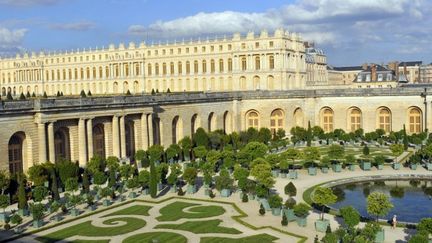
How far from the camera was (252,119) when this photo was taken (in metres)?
71.0

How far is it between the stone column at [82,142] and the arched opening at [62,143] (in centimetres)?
105

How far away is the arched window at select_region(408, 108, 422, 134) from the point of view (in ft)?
213

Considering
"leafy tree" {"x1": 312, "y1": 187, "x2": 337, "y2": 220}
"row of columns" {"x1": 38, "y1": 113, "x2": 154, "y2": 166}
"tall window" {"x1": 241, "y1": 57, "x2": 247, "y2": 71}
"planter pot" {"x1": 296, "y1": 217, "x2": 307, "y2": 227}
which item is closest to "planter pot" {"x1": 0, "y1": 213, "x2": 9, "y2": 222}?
"row of columns" {"x1": 38, "y1": 113, "x2": 154, "y2": 166}

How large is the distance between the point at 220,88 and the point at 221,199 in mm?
55000

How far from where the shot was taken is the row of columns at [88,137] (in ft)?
136

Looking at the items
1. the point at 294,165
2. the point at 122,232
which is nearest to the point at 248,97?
the point at 294,165

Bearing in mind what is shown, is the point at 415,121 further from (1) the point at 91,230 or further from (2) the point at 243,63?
(1) the point at 91,230

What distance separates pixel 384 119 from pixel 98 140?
37.5m

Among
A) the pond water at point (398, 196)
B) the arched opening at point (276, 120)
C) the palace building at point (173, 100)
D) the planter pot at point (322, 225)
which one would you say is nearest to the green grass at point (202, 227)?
the planter pot at point (322, 225)

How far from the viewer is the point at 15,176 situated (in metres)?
36.4

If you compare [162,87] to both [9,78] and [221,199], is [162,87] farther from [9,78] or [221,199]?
[221,199]

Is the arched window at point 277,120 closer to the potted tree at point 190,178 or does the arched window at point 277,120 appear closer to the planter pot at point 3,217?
the potted tree at point 190,178

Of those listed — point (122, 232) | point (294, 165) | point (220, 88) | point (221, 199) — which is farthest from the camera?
point (220, 88)

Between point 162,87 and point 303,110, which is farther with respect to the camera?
point 162,87
